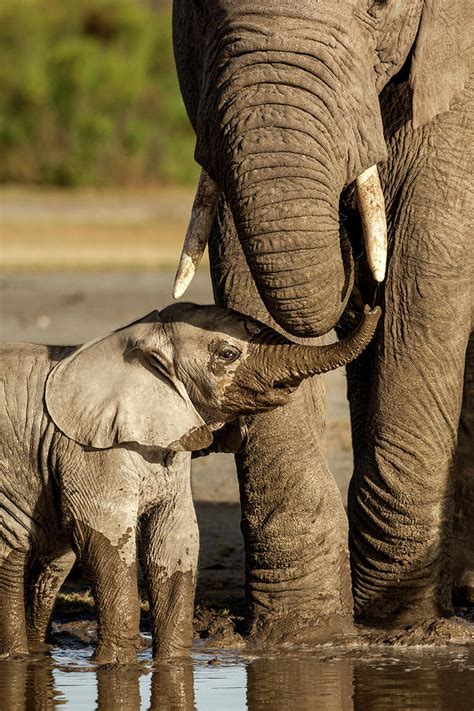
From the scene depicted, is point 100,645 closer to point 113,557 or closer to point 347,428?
point 113,557

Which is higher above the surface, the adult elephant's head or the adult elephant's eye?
the adult elephant's head

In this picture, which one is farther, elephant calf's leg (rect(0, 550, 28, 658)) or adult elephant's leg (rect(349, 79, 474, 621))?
adult elephant's leg (rect(349, 79, 474, 621))

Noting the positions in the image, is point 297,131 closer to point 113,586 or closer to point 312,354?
point 312,354

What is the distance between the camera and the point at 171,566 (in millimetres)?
6770

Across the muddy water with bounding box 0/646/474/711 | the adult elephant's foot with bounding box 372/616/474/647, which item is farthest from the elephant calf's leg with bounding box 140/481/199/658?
the adult elephant's foot with bounding box 372/616/474/647

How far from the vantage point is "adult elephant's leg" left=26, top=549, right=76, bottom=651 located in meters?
7.15

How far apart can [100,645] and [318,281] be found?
1448mm

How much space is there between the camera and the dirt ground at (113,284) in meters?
9.52

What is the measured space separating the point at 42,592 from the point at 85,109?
23.8 m

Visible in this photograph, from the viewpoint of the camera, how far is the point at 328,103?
251 inches

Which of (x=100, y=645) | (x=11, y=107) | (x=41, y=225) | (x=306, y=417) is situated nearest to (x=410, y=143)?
(x=306, y=417)

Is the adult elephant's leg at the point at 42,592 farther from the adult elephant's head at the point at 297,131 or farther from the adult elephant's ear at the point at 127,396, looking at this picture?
the adult elephant's head at the point at 297,131

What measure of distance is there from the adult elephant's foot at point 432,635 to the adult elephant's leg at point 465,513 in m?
0.85

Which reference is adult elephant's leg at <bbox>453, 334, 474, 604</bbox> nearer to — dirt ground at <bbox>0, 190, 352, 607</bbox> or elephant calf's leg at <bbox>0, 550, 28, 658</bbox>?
dirt ground at <bbox>0, 190, 352, 607</bbox>
